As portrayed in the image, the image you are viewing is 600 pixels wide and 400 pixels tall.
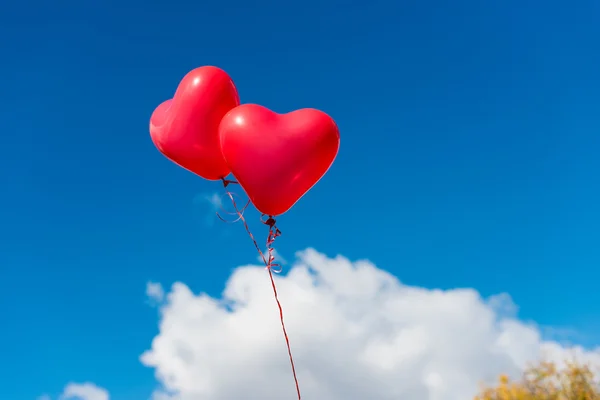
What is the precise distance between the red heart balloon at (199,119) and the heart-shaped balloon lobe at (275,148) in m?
0.44

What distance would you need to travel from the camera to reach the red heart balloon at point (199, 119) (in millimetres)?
8219

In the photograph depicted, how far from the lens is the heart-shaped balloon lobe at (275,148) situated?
7695 mm

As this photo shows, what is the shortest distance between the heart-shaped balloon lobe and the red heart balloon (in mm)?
438

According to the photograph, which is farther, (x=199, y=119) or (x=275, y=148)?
(x=199, y=119)

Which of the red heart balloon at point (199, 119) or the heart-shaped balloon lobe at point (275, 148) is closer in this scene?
the heart-shaped balloon lobe at point (275, 148)

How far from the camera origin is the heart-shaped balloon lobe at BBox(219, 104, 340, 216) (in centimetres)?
770

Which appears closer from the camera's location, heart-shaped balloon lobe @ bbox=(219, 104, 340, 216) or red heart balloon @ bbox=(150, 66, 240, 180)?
heart-shaped balloon lobe @ bbox=(219, 104, 340, 216)

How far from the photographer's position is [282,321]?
8.29 meters

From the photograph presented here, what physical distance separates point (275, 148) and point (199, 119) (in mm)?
1301

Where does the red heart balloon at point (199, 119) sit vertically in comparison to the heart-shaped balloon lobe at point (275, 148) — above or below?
above

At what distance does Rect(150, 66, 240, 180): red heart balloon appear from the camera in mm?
8219

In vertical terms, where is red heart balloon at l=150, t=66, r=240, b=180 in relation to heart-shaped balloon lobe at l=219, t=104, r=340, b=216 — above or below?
above

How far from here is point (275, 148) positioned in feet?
25.3

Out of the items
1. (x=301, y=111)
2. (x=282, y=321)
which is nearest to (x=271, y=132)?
(x=301, y=111)
